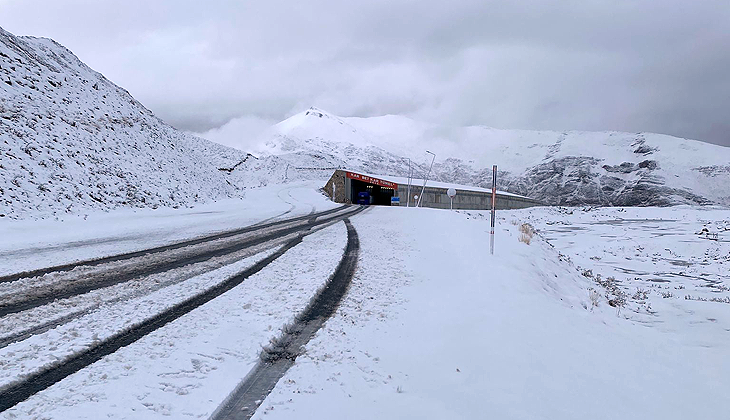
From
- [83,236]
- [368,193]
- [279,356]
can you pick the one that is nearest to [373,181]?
[368,193]

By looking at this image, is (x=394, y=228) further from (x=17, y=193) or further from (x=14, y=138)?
(x=14, y=138)

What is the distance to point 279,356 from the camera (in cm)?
317

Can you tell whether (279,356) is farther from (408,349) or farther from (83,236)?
(83,236)

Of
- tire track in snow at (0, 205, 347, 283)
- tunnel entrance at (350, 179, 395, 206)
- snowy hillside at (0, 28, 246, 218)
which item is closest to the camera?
tire track in snow at (0, 205, 347, 283)

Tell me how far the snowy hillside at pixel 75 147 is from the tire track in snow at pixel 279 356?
40.4 ft

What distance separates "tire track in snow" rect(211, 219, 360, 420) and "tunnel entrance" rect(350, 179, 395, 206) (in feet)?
135

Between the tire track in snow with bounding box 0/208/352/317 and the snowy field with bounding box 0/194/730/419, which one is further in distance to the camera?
the tire track in snow with bounding box 0/208/352/317

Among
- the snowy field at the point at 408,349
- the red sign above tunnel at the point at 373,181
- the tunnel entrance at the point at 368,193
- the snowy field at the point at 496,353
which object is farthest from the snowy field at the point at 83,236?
the tunnel entrance at the point at 368,193

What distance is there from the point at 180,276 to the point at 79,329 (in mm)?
2211

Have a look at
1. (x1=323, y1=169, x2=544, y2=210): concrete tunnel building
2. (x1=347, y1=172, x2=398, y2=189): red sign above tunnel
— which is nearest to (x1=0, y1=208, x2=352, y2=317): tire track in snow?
(x1=323, y1=169, x2=544, y2=210): concrete tunnel building

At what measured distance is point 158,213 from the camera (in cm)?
1658

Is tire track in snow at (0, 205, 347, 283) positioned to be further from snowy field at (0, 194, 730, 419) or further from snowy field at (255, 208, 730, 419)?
snowy field at (255, 208, 730, 419)

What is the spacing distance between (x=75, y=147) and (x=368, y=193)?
3500 centimetres

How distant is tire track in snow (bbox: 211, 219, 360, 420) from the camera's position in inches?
94.8
